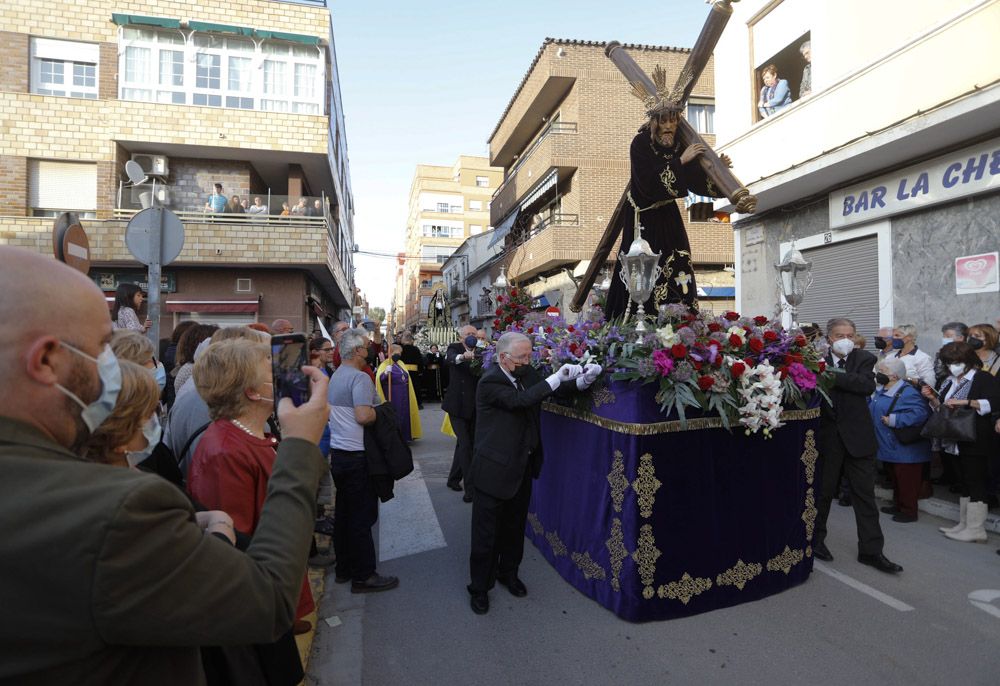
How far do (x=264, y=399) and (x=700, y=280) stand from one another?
1956 centimetres

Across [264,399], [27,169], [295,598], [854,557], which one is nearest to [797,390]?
[854,557]

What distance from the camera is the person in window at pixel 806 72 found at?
33.8ft

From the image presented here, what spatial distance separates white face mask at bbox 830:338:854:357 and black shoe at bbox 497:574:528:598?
338 cm

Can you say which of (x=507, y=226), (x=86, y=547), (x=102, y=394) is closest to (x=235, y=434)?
(x=102, y=394)

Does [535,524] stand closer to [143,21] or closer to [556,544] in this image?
[556,544]

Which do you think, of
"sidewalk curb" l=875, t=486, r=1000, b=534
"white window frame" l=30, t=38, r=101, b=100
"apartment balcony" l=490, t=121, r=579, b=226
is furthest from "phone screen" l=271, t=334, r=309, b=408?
"white window frame" l=30, t=38, r=101, b=100

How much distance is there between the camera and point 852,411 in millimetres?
4801

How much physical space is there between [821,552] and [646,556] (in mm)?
2157

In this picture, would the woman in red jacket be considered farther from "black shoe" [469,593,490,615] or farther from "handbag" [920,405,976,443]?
"handbag" [920,405,976,443]

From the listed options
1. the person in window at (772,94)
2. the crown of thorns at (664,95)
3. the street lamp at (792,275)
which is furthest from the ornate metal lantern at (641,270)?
the person in window at (772,94)

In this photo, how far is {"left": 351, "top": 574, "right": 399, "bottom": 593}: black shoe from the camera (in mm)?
4402

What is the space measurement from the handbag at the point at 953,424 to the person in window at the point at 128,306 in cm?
794

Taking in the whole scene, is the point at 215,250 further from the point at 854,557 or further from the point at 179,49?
the point at 854,557

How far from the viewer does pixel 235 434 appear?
92.4 inches
